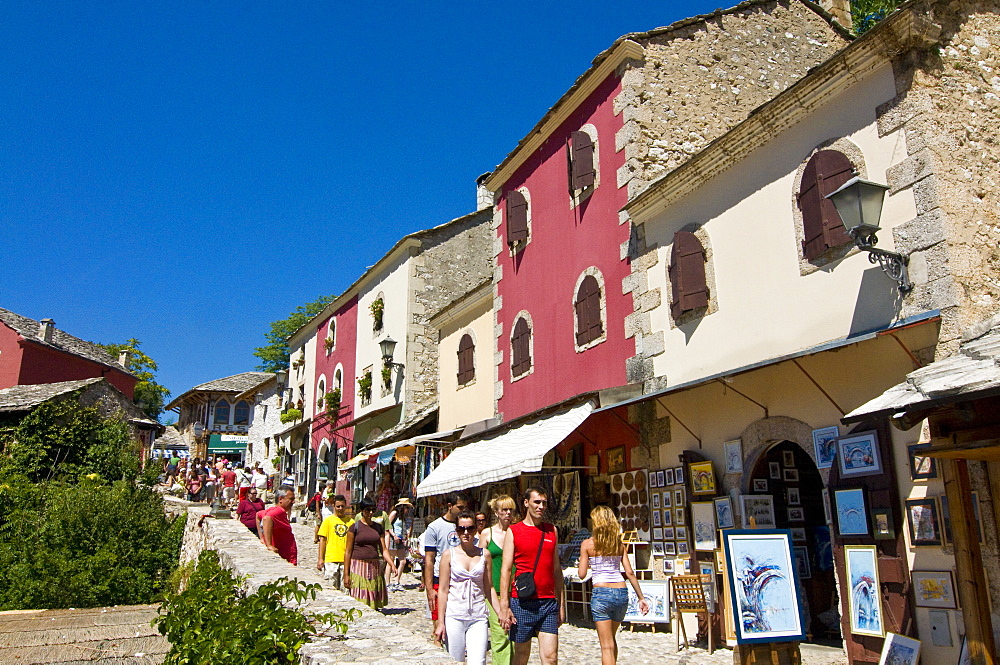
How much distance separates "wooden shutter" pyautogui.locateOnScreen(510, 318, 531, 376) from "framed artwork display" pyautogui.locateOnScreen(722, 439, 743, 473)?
17.6 feet

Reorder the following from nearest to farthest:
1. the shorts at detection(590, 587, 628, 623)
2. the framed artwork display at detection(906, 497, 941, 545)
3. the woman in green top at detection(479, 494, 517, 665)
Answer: the woman in green top at detection(479, 494, 517, 665) < the shorts at detection(590, 587, 628, 623) < the framed artwork display at detection(906, 497, 941, 545)

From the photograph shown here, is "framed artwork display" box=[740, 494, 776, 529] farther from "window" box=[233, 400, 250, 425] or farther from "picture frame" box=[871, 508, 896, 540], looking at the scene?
"window" box=[233, 400, 250, 425]

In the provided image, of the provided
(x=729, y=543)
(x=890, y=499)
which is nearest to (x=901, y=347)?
(x=890, y=499)

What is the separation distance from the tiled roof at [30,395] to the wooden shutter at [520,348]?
15.5m

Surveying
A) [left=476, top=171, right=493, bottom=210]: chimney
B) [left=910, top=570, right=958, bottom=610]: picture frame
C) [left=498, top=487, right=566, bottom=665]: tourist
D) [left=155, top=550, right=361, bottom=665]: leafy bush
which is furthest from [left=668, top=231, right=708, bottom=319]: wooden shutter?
[left=476, top=171, right=493, bottom=210]: chimney

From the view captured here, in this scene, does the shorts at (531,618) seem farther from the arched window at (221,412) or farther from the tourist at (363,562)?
the arched window at (221,412)

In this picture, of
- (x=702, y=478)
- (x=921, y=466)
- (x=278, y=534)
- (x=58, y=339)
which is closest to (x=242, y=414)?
(x=58, y=339)

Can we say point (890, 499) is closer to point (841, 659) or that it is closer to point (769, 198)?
point (841, 659)

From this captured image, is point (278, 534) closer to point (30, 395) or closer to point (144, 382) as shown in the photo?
point (30, 395)

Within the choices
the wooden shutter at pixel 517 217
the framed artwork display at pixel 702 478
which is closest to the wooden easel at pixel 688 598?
the framed artwork display at pixel 702 478

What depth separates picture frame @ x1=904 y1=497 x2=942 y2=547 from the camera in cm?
615

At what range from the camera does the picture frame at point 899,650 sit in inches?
239

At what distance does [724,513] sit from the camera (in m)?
8.38

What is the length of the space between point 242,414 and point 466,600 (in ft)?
158
